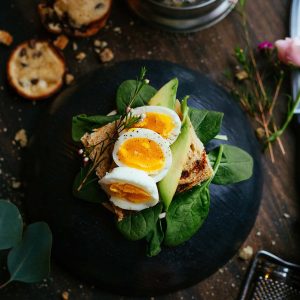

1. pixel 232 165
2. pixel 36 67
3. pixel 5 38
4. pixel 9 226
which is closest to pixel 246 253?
pixel 232 165

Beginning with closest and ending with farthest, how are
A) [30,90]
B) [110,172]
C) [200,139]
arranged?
1. [110,172]
2. [200,139]
3. [30,90]

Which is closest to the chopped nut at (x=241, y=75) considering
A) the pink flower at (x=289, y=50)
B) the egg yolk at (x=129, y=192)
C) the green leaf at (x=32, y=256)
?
the pink flower at (x=289, y=50)

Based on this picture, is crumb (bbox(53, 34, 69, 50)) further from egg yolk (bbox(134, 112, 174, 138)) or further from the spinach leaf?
the spinach leaf

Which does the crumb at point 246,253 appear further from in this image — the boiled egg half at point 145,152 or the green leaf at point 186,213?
the boiled egg half at point 145,152

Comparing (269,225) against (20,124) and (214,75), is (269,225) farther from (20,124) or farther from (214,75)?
(20,124)

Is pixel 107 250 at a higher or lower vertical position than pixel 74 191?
lower

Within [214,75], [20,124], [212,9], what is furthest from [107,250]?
[212,9]

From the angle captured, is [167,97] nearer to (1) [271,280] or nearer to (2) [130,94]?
(2) [130,94]
